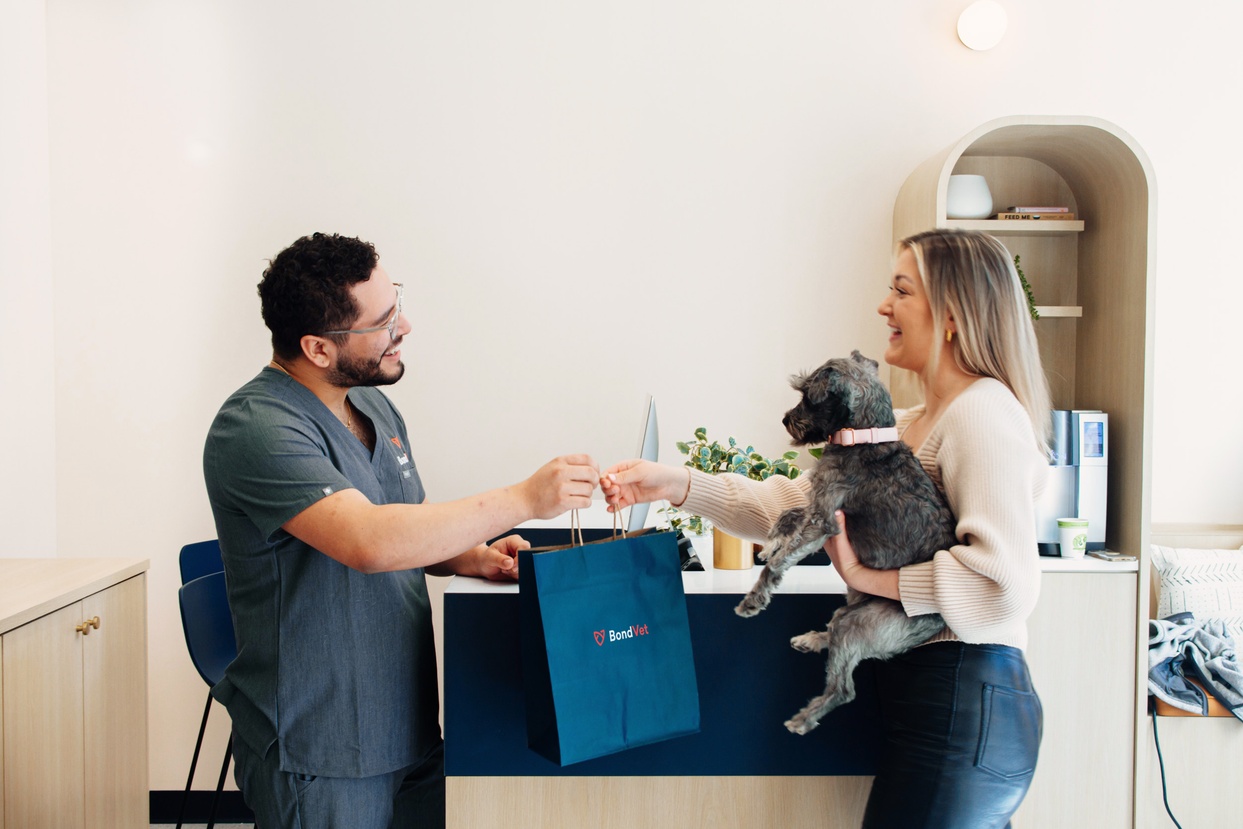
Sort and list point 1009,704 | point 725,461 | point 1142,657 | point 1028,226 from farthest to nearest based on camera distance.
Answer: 1. point 1028,226
2. point 1142,657
3. point 725,461
4. point 1009,704

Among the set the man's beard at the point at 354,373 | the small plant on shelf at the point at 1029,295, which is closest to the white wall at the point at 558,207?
the small plant on shelf at the point at 1029,295

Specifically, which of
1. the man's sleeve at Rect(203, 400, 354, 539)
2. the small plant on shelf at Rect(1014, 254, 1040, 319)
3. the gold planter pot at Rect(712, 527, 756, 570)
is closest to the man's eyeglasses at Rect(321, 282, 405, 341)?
the man's sleeve at Rect(203, 400, 354, 539)

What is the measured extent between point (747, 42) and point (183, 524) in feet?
8.34

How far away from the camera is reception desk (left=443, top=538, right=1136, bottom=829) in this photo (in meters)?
1.55

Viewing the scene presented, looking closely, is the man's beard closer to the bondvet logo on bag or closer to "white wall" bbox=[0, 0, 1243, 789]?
the bondvet logo on bag

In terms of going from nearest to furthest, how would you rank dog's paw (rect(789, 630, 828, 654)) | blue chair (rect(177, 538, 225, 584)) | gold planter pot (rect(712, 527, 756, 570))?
dog's paw (rect(789, 630, 828, 654)), gold planter pot (rect(712, 527, 756, 570)), blue chair (rect(177, 538, 225, 584))

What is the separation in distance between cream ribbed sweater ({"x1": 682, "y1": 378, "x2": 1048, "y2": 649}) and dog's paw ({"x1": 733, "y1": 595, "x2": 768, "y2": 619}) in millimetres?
232

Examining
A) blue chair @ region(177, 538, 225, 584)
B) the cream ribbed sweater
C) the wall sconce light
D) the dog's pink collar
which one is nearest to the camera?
the cream ribbed sweater

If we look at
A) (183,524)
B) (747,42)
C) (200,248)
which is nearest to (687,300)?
(747,42)

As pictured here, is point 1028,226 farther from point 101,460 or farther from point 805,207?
point 101,460

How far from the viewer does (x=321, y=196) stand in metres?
2.95

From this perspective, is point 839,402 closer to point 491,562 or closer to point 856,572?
point 856,572

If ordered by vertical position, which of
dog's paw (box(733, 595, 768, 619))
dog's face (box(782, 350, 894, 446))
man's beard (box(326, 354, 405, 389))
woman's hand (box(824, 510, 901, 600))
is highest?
man's beard (box(326, 354, 405, 389))

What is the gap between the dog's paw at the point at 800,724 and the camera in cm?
146
